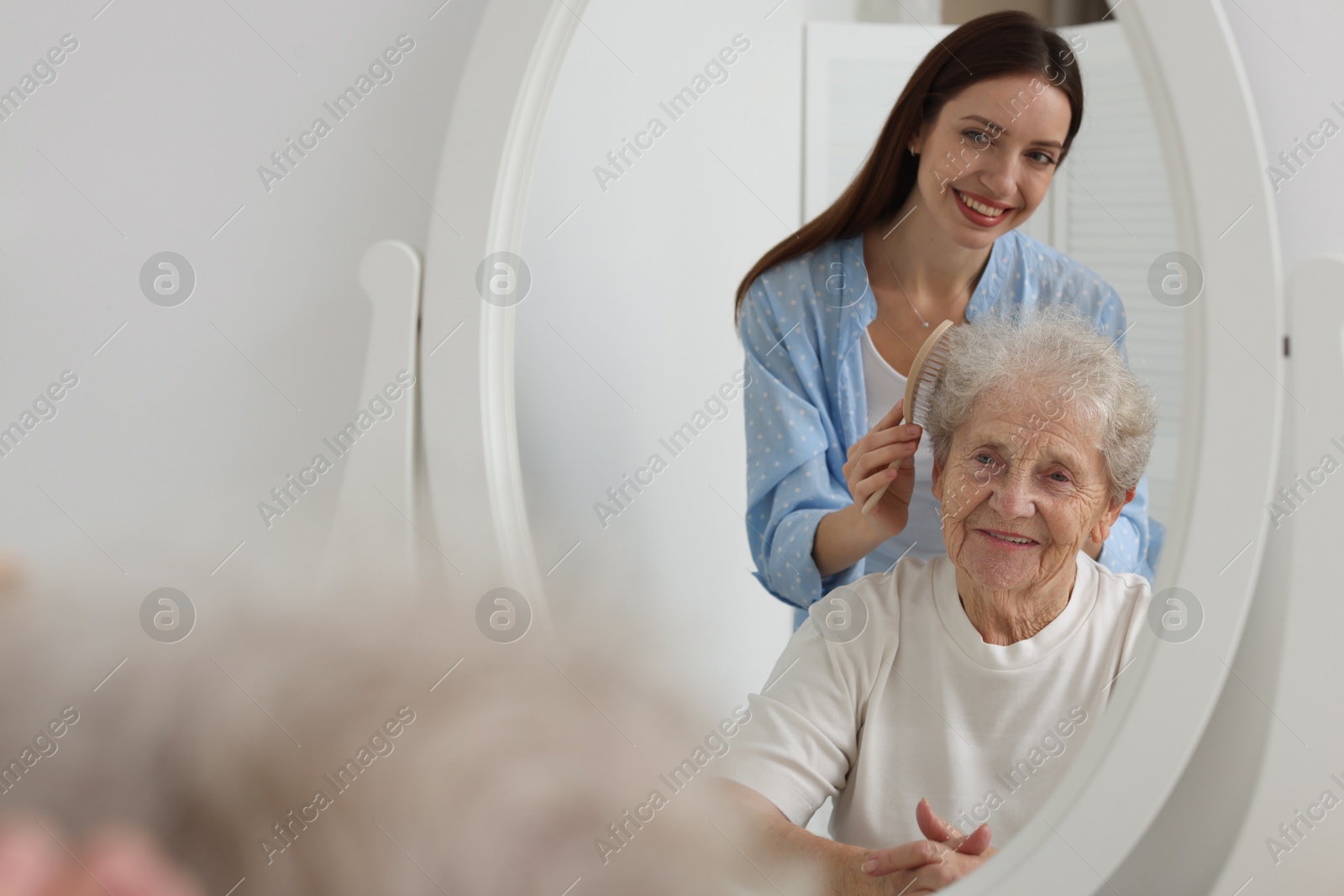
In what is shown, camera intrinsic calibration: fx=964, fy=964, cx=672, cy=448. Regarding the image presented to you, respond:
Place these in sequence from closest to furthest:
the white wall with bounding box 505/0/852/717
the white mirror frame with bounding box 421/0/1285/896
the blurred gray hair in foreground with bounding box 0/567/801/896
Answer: the blurred gray hair in foreground with bounding box 0/567/801/896
the white mirror frame with bounding box 421/0/1285/896
the white wall with bounding box 505/0/852/717

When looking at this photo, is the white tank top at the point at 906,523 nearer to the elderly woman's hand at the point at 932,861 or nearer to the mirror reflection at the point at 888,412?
the mirror reflection at the point at 888,412

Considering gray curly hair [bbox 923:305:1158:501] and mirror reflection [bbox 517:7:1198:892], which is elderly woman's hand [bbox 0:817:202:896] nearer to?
mirror reflection [bbox 517:7:1198:892]

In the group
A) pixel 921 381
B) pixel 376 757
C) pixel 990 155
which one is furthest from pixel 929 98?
pixel 376 757

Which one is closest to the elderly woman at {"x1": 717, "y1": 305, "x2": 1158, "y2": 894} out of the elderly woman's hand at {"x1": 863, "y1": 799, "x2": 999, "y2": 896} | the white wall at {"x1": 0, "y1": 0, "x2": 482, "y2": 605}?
the elderly woman's hand at {"x1": 863, "y1": 799, "x2": 999, "y2": 896}

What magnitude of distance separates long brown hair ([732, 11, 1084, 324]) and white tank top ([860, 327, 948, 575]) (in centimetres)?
6

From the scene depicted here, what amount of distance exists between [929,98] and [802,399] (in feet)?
0.56

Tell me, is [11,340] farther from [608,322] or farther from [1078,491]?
[1078,491]

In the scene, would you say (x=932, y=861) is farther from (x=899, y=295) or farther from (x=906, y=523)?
(x=899, y=295)

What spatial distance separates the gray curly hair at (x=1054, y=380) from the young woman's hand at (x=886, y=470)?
1cm

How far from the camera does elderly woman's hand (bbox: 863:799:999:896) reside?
46cm

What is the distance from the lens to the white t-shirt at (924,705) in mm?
477

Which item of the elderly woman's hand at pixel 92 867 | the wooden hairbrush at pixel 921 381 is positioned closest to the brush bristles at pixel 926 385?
the wooden hairbrush at pixel 921 381

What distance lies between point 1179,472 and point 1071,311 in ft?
0.32

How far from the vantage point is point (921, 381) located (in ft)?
1.64
